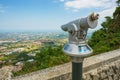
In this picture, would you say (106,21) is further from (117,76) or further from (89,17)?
(89,17)

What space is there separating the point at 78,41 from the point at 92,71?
1518 millimetres

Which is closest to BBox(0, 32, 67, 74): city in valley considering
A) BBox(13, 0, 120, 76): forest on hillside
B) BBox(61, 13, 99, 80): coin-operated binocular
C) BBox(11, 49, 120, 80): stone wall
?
BBox(13, 0, 120, 76): forest on hillside

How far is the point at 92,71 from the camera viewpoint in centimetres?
267

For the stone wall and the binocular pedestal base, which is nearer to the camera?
the binocular pedestal base

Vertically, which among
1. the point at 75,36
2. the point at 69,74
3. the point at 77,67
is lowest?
the point at 69,74

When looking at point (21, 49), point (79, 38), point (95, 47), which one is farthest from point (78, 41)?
point (21, 49)

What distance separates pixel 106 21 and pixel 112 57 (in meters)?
6.56

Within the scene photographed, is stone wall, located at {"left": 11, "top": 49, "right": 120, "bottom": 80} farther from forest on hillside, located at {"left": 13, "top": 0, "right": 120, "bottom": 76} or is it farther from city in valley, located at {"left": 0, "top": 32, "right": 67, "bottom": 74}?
forest on hillside, located at {"left": 13, "top": 0, "right": 120, "bottom": 76}

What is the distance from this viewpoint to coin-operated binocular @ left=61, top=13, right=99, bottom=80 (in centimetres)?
121

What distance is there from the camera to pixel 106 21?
9305 mm

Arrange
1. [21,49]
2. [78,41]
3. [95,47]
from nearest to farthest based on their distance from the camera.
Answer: [78,41]
[95,47]
[21,49]

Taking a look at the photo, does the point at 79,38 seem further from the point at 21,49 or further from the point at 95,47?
the point at 21,49

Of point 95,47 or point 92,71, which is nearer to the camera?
point 92,71

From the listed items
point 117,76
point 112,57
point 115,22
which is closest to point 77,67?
point 112,57
